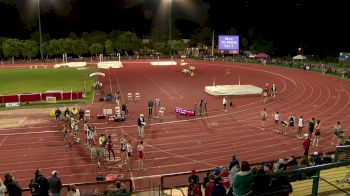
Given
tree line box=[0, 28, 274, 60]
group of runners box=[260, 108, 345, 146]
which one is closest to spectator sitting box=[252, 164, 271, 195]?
group of runners box=[260, 108, 345, 146]

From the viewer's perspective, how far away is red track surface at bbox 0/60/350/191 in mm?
21016

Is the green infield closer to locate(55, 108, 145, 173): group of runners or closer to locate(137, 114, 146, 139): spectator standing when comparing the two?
locate(55, 108, 145, 173): group of runners

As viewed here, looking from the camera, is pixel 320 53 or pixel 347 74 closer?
pixel 347 74

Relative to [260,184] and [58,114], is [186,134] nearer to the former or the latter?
[58,114]

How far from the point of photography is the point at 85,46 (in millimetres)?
88812

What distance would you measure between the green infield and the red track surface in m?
4.60

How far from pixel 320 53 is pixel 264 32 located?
45.8 ft

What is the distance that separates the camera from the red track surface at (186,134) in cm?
2102

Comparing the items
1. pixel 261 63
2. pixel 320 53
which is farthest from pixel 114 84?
pixel 320 53

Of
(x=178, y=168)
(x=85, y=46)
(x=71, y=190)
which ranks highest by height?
(x=85, y=46)

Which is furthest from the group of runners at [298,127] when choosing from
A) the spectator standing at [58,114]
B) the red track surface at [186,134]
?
the spectator standing at [58,114]

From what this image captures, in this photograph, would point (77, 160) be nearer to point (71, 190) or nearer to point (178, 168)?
point (178, 168)

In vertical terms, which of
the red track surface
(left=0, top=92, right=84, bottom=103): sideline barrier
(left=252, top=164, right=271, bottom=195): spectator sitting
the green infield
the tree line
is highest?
the tree line

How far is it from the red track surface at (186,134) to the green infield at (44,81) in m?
4.60
